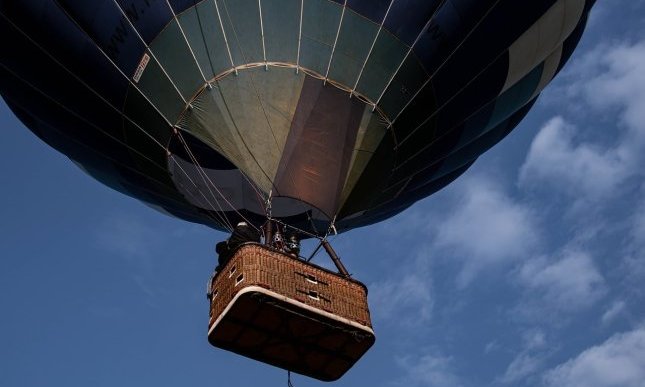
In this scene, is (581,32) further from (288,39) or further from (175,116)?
(175,116)

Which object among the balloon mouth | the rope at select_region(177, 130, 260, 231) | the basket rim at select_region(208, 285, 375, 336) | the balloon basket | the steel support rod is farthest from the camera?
the balloon mouth

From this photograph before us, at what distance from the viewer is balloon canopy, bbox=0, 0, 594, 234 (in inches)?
372

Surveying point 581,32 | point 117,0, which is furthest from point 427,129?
point 117,0

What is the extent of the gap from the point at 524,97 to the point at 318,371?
4.14 meters

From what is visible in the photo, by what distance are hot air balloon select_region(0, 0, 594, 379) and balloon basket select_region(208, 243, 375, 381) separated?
118 centimetres

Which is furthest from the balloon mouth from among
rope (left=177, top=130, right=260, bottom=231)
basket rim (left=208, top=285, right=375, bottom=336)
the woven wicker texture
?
basket rim (left=208, top=285, right=375, bottom=336)

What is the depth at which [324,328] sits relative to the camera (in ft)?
27.1

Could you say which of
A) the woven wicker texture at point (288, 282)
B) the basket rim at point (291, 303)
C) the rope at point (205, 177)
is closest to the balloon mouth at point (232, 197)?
the rope at point (205, 177)

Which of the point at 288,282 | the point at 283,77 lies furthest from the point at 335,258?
the point at 283,77

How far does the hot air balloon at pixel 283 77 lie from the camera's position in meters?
9.45

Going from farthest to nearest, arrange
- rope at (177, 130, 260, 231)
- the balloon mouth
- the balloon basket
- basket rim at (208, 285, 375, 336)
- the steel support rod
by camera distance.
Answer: the balloon mouth
rope at (177, 130, 260, 231)
the steel support rod
the balloon basket
basket rim at (208, 285, 375, 336)

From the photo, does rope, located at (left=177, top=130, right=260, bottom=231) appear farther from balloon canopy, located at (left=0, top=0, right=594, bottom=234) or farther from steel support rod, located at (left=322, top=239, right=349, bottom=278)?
steel support rod, located at (left=322, top=239, right=349, bottom=278)

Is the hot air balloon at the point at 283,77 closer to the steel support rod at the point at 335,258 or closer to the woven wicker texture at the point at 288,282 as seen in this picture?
the steel support rod at the point at 335,258

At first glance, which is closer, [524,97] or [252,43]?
[252,43]
